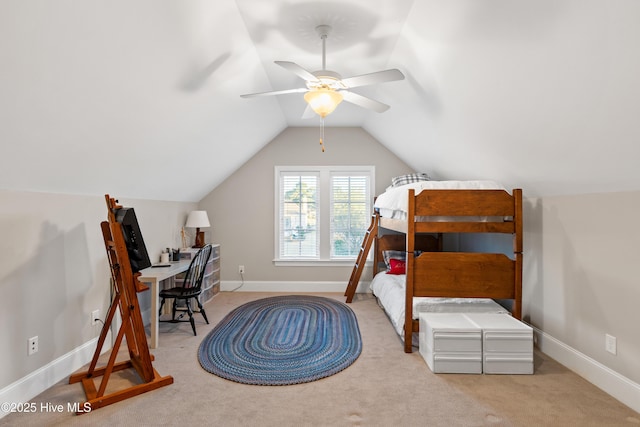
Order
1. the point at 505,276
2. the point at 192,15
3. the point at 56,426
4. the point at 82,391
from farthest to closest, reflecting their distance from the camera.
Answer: the point at 505,276 → the point at 82,391 → the point at 192,15 → the point at 56,426

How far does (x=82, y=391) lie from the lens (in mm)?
2326

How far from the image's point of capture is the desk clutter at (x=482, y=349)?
257cm

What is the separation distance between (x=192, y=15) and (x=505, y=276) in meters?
3.08

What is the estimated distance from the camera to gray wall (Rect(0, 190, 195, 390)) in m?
2.12

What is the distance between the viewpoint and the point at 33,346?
2285mm

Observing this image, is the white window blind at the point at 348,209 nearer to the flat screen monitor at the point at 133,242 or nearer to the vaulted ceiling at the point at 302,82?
the vaulted ceiling at the point at 302,82

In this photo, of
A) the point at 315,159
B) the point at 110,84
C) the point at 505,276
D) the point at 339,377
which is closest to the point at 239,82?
the point at 110,84

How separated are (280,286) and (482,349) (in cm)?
325

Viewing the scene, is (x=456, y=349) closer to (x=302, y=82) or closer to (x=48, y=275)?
(x=302, y=82)

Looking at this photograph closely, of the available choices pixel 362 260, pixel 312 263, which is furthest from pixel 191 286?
pixel 362 260

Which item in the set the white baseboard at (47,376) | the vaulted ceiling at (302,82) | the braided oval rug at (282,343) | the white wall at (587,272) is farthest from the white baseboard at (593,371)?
the white baseboard at (47,376)

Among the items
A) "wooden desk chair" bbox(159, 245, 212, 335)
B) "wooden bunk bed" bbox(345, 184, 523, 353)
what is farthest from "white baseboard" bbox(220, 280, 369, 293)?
"wooden bunk bed" bbox(345, 184, 523, 353)

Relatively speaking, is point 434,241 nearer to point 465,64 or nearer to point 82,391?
point 465,64

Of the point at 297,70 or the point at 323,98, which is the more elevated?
the point at 297,70
